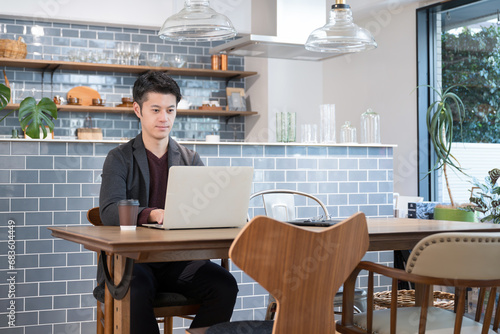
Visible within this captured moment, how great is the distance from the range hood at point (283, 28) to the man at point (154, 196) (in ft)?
6.30

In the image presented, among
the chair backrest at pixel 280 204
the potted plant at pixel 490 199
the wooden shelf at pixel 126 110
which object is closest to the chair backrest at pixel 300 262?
the chair backrest at pixel 280 204

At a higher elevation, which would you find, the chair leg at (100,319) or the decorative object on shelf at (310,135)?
the decorative object on shelf at (310,135)

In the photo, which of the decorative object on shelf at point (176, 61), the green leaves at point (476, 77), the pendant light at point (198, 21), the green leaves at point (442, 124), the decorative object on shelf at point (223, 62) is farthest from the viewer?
the decorative object on shelf at point (223, 62)

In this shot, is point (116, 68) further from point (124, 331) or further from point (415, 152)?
point (124, 331)

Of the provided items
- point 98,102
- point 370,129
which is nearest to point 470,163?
point 370,129

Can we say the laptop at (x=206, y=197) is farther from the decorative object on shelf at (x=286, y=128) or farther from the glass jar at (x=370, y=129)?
the glass jar at (x=370, y=129)

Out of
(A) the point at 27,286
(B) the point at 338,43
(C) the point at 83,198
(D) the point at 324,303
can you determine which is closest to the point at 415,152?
(B) the point at 338,43

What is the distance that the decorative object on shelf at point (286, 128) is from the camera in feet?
14.5

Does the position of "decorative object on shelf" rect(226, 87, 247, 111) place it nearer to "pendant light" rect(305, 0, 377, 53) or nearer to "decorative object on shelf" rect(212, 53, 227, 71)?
"decorative object on shelf" rect(212, 53, 227, 71)

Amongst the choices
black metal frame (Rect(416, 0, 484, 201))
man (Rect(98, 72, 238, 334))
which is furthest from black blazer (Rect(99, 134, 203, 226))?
black metal frame (Rect(416, 0, 484, 201))

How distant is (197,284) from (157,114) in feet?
2.36

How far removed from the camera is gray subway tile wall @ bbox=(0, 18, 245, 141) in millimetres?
6297

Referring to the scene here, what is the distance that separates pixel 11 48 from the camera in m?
5.93

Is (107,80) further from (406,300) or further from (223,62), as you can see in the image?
(406,300)
